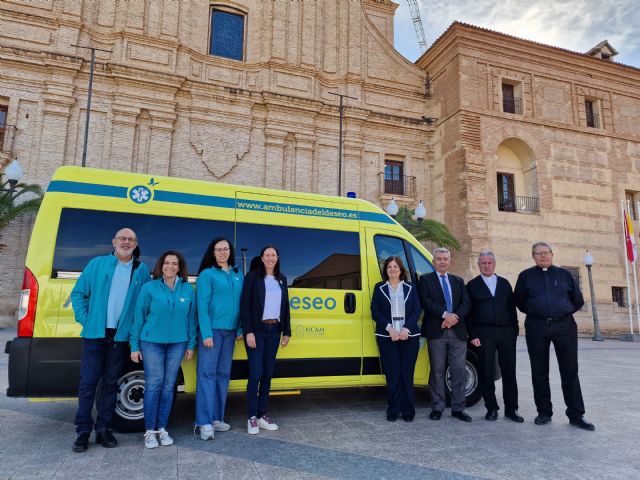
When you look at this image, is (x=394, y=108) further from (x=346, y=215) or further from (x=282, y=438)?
(x=282, y=438)

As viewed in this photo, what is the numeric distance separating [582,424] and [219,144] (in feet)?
52.1

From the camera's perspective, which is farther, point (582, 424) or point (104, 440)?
point (582, 424)

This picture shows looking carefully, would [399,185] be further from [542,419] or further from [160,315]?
[160,315]

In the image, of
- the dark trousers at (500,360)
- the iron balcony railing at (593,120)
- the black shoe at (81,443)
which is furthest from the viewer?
the iron balcony railing at (593,120)

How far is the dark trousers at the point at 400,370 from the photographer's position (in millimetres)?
4707

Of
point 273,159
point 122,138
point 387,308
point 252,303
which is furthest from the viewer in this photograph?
point 273,159

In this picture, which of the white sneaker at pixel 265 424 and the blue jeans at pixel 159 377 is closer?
the blue jeans at pixel 159 377

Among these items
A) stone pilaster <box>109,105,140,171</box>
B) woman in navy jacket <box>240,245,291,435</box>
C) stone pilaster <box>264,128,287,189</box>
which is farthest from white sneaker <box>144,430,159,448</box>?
stone pilaster <box>264,128,287,189</box>

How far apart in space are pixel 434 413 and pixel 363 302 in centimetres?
146

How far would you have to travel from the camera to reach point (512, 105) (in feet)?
65.9

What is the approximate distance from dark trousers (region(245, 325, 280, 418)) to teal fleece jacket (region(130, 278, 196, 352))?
2.22 feet

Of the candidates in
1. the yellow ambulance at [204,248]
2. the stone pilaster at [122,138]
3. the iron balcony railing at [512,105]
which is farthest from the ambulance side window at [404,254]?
the iron balcony railing at [512,105]

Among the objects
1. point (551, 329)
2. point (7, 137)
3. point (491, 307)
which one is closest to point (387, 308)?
point (491, 307)

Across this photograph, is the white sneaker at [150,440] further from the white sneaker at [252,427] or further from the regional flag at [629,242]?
the regional flag at [629,242]
